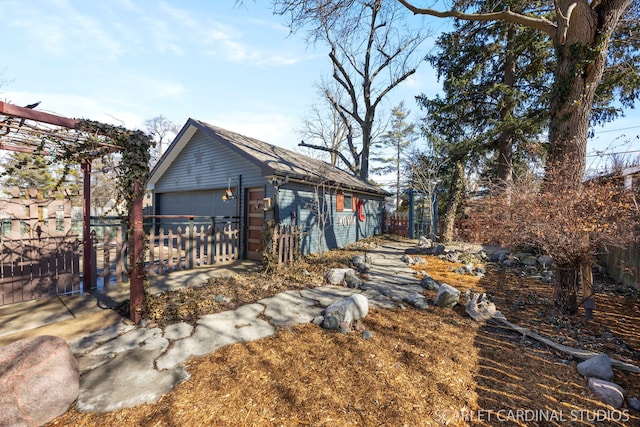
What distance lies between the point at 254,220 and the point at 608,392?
7.54 metres

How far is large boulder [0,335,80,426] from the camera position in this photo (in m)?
1.82

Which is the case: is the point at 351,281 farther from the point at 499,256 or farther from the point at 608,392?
the point at 499,256

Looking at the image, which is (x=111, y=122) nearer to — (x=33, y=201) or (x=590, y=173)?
(x=33, y=201)

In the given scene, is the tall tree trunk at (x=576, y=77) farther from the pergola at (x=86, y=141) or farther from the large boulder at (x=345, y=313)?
the pergola at (x=86, y=141)

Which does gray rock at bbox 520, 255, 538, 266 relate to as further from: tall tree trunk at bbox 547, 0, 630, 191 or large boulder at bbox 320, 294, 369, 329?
large boulder at bbox 320, 294, 369, 329

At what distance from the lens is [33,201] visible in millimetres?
4160

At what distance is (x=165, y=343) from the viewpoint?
115 inches

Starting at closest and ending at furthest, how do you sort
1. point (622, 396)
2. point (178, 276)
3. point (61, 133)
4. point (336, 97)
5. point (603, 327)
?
point (622, 396)
point (61, 133)
point (603, 327)
point (178, 276)
point (336, 97)

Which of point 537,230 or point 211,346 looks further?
point 537,230

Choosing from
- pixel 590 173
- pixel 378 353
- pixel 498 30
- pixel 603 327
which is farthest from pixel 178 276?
pixel 498 30

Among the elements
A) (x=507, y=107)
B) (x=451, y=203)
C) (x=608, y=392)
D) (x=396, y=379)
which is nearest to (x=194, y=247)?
(x=396, y=379)

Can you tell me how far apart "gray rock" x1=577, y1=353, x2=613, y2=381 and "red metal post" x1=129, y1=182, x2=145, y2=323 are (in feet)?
17.0

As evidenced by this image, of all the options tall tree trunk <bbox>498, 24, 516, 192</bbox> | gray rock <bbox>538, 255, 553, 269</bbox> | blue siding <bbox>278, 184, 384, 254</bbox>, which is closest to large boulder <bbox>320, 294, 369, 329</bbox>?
blue siding <bbox>278, 184, 384, 254</bbox>

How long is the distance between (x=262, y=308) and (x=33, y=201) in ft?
13.6
